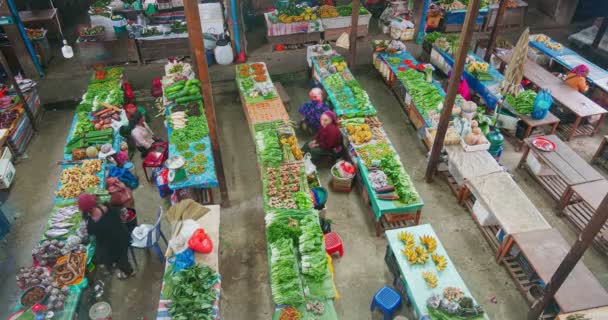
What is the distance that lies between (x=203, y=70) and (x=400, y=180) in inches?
182

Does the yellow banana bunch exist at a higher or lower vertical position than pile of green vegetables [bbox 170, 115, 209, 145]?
lower

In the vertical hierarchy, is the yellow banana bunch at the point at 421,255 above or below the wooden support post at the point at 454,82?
below

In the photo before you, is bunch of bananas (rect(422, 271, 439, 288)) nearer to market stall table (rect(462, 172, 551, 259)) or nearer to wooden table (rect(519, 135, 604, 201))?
market stall table (rect(462, 172, 551, 259))

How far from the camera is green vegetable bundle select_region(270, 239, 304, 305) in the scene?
6.56 m

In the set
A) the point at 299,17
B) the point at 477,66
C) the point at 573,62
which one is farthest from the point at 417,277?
the point at 299,17

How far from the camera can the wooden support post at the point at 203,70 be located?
7.35m

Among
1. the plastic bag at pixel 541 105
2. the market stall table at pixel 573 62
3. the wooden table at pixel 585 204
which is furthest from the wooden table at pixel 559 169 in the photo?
the market stall table at pixel 573 62

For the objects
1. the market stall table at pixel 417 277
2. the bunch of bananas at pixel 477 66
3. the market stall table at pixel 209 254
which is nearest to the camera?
the market stall table at pixel 209 254

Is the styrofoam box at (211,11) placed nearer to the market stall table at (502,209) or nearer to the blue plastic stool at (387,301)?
the market stall table at (502,209)

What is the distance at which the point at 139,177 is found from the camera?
35.1 ft

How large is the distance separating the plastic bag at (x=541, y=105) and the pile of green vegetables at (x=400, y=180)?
4.39 meters

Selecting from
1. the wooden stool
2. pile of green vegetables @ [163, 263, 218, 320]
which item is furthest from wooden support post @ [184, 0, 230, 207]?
the wooden stool

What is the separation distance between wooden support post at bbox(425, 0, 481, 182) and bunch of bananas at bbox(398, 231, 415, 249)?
2.81 m

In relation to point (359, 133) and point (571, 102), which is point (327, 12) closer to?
point (359, 133)
